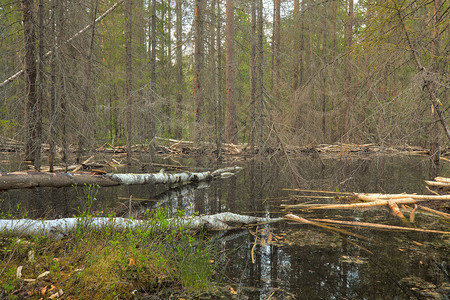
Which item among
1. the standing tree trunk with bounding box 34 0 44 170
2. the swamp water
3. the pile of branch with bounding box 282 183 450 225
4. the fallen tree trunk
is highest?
the standing tree trunk with bounding box 34 0 44 170

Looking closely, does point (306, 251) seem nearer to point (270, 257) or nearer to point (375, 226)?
point (270, 257)

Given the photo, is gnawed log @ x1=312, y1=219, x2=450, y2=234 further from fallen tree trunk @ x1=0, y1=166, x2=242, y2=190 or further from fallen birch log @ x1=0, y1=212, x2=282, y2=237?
fallen tree trunk @ x1=0, y1=166, x2=242, y2=190

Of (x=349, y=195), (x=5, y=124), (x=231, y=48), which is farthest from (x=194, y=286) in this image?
(x=231, y=48)

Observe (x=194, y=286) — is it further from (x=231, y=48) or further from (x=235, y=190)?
(x=231, y=48)

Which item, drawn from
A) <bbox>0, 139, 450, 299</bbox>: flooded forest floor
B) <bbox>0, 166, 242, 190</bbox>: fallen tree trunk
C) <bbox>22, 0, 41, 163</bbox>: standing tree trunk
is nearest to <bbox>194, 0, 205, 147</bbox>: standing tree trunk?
<bbox>0, 166, 242, 190</bbox>: fallen tree trunk

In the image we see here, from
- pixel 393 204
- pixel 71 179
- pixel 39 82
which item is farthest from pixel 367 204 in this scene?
pixel 39 82

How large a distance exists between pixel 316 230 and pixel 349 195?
2.48 meters

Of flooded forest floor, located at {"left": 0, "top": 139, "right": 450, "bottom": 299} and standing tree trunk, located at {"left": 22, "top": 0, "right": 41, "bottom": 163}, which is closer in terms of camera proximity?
flooded forest floor, located at {"left": 0, "top": 139, "right": 450, "bottom": 299}

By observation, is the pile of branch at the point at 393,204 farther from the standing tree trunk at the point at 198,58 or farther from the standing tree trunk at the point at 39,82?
the standing tree trunk at the point at 198,58

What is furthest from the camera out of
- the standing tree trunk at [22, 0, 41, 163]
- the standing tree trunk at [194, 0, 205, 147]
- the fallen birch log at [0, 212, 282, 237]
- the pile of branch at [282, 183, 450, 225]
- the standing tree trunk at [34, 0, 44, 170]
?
the standing tree trunk at [194, 0, 205, 147]

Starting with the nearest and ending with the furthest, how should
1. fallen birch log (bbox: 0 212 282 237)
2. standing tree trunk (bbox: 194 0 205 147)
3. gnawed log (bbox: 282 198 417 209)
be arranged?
1. fallen birch log (bbox: 0 212 282 237)
2. gnawed log (bbox: 282 198 417 209)
3. standing tree trunk (bbox: 194 0 205 147)

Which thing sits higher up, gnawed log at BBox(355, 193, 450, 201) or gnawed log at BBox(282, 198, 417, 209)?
gnawed log at BBox(355, 193, 450, 201)

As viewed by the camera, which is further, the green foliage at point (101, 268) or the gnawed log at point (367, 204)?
the gnawed log at point (367, 204)

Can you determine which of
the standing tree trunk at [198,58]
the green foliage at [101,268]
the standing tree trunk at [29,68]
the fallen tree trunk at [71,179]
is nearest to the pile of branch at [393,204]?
the green foliage at [101,268]
